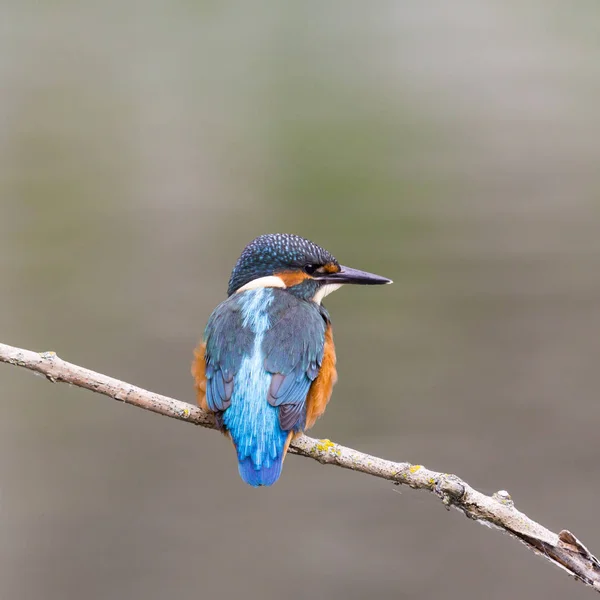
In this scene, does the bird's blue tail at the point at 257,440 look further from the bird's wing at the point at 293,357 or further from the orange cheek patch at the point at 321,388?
the orange cheek patch at the point at 321,388

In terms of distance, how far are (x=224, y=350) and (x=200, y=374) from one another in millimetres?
119

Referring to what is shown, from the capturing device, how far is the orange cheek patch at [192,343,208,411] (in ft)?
6.14

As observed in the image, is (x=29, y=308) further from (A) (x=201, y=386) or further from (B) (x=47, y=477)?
(A) (x=201, y=386)

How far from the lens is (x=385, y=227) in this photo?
153 inches

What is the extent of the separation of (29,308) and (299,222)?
128cm

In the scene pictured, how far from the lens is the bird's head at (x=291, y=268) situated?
2.06 metres

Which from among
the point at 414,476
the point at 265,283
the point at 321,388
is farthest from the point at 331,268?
the point at 414,476

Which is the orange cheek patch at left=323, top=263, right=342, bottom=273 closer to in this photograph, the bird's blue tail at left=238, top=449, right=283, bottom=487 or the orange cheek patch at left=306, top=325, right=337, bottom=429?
the orange cheek patch at left=306, top=325, right=337, bottom=429

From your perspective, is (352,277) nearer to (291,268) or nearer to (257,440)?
(291,268)

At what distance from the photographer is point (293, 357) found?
1.83 m

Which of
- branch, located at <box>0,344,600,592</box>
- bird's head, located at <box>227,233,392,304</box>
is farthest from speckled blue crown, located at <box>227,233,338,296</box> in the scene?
branch, located at <box>0,344,600,592</box>

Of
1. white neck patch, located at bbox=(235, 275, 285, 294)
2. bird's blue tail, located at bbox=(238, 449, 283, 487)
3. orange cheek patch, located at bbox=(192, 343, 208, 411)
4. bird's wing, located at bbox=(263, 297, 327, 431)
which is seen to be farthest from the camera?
white neck patch, located at bbox=(235, 275, 285, 294)

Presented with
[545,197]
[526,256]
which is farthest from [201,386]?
[545,197]

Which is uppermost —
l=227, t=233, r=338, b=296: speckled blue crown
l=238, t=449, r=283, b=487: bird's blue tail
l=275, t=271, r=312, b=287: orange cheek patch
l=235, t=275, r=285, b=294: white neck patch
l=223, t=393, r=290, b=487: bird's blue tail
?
l=227, t=233, r=338, b=296: speckled blue crown
